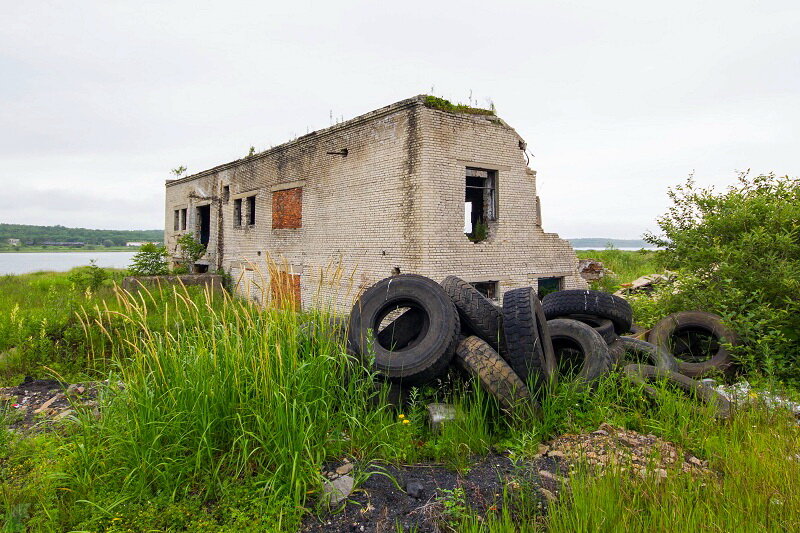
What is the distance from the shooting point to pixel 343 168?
39.0 feet

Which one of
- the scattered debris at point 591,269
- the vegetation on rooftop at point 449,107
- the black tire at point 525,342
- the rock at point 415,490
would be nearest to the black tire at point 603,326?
the black tire at point 525,342

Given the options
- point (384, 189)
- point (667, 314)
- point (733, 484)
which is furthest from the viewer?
point (384, 189)

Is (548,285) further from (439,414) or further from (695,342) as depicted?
(439,414)

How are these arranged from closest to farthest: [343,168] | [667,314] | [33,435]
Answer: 1. [33,435]
2. [667,314]
3. [343,168]

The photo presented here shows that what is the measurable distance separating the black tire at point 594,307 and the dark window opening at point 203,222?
17254mm

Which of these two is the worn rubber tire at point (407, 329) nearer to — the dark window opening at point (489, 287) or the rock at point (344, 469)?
the rock at point (344, 469)

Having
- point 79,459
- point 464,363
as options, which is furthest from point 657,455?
point 79,459

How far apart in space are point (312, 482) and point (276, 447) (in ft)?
1.16

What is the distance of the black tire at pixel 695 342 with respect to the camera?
6.39m

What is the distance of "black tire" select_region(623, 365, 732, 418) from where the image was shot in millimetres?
4465

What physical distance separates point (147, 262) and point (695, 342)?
Result: 16920mm

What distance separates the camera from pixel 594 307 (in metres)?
6.68

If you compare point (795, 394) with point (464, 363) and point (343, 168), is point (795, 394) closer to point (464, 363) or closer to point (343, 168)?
point (464, 363)

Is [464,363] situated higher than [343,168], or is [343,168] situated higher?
[343,168]
